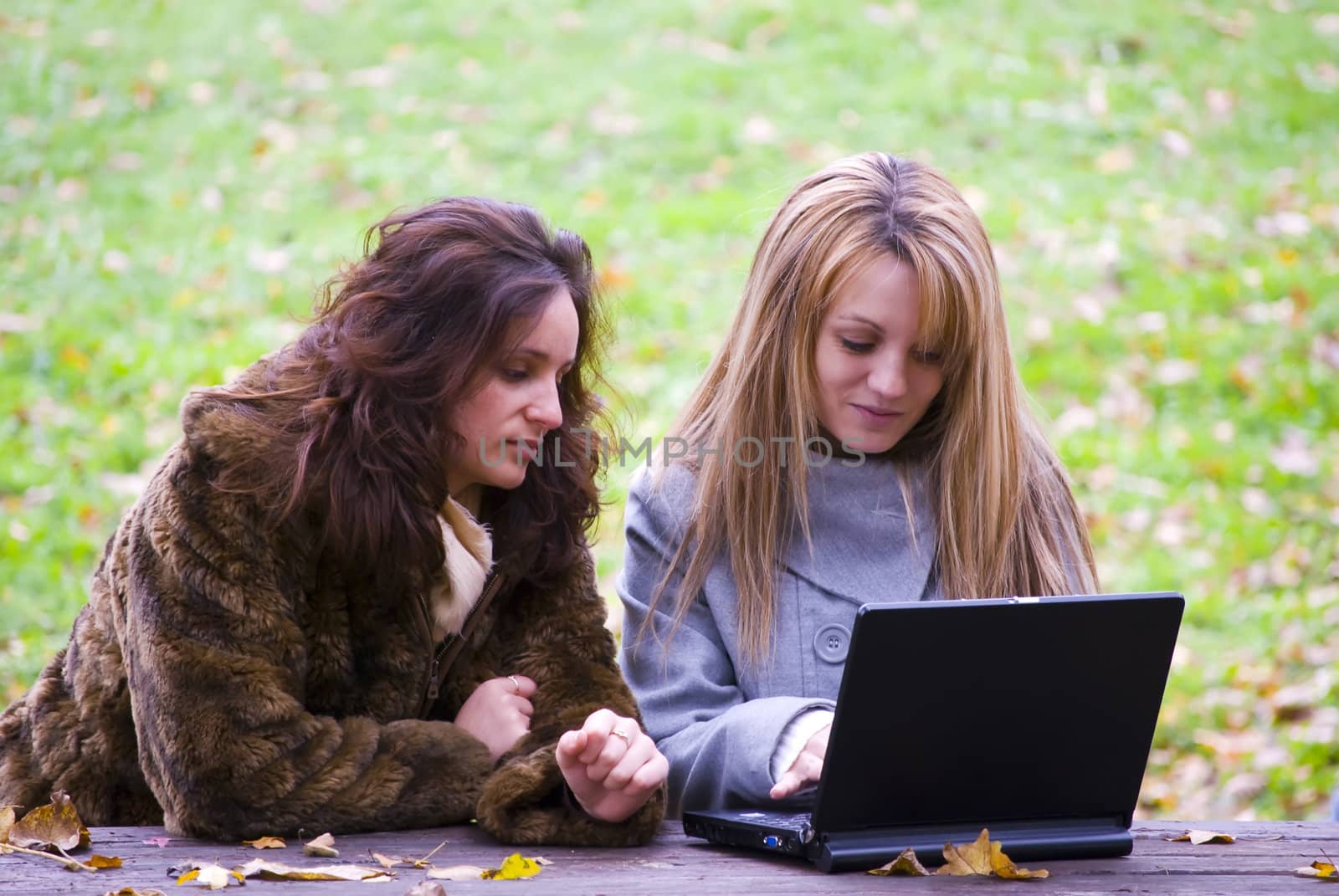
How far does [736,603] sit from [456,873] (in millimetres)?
850

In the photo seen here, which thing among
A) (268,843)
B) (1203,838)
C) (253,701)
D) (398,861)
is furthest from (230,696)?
(1203,838)

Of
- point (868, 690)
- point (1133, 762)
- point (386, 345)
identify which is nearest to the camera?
point (868, 690)

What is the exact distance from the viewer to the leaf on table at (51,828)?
2033mm

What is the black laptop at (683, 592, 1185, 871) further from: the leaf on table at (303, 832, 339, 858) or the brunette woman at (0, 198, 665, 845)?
the leaf on table at (303, 832, 339, 858)

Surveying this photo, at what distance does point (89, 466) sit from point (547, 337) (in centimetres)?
378

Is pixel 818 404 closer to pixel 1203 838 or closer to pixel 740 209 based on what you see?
pixel 1203 838

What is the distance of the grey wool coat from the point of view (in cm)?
253

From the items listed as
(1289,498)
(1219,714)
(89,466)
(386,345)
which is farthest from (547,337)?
(1289,498)

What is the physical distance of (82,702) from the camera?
2.33 metres

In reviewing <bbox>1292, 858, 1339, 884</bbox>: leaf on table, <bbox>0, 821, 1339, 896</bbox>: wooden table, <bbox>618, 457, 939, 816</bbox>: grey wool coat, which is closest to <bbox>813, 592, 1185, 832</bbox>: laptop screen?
<bbox>0, 821, 1339, 896</bbox>: wooden table

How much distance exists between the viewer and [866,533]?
272 centimetres

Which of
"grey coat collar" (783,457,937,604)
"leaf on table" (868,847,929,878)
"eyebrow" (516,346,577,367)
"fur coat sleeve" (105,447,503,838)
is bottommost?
"leaf on table" (868,847,929,878)

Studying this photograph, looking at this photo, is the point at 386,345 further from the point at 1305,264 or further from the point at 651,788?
the point at 1305,264

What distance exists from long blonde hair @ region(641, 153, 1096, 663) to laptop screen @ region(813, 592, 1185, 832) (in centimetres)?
65
